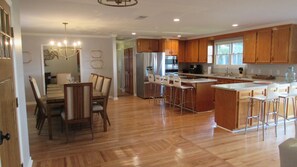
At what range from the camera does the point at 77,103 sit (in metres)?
3.67

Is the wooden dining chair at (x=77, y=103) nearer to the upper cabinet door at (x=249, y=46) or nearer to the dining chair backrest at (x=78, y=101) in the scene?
the dining chair backrest at (x=78, y=101)

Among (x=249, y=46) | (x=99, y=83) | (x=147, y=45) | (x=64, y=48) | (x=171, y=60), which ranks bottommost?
(x=99, y=83)

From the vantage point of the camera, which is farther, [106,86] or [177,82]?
[177,82]

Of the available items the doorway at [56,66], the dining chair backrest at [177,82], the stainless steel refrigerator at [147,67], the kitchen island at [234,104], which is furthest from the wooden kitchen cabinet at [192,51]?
the doorway at [56,66]

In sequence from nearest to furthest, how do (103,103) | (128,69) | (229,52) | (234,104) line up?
(234,104) → (103,103) → (229,52) → (128,69)

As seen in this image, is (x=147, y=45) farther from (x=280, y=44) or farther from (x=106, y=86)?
(x=280, y=44)

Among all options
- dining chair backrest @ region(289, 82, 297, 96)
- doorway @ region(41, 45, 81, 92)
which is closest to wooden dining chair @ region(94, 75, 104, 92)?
doorway @ region(41, 45, 81, 92)

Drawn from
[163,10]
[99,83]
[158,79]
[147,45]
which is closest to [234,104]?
[163,10]

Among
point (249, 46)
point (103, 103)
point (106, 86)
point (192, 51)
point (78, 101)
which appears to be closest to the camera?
point (78, 101)

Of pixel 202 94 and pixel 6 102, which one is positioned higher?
pixel 6 102

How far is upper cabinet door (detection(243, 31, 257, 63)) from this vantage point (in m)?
5.87

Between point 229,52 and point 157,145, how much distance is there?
4907mm

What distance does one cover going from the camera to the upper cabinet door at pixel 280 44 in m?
5.05

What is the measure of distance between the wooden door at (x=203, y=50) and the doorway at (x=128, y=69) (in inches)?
105
